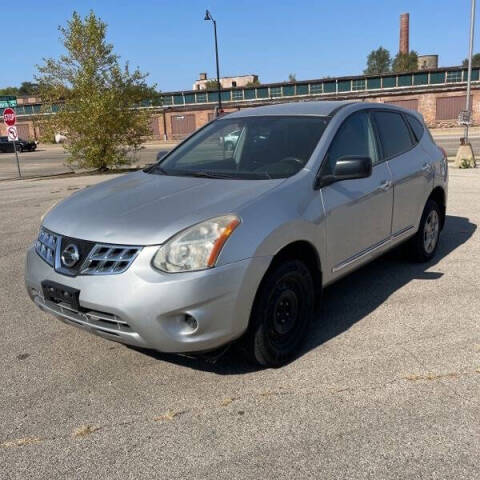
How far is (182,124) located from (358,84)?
18.6 meters

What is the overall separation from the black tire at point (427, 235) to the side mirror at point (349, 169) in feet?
6.41

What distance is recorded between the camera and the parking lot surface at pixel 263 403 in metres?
2.51

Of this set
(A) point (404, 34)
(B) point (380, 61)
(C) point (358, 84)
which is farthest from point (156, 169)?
(B) point (380, 61)

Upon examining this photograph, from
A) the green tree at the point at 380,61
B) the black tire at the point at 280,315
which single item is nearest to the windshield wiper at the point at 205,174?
the black tire at the point at 280,315

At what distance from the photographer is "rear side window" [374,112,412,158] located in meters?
4.70

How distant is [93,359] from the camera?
362cm

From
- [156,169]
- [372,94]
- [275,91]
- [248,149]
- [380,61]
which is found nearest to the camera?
[248,149]

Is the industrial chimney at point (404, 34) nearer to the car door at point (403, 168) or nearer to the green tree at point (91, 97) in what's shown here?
the green tree at point (91, 97)

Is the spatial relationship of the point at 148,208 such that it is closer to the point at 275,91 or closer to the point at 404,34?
the point at 275,91

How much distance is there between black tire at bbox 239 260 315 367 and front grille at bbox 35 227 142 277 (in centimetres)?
83

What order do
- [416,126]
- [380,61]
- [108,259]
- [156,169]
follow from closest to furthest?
[108,259], [156,169], [416,126], [380,61]

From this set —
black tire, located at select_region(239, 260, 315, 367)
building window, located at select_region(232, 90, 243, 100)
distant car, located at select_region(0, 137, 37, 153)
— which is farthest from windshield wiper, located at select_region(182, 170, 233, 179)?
building window, located at select_region(232, 90, 243, 100)

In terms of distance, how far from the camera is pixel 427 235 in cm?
554

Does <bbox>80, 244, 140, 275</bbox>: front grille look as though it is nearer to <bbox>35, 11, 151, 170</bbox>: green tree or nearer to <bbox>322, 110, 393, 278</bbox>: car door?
<bbox>322, 110, 393, 278</bbox>: car door
